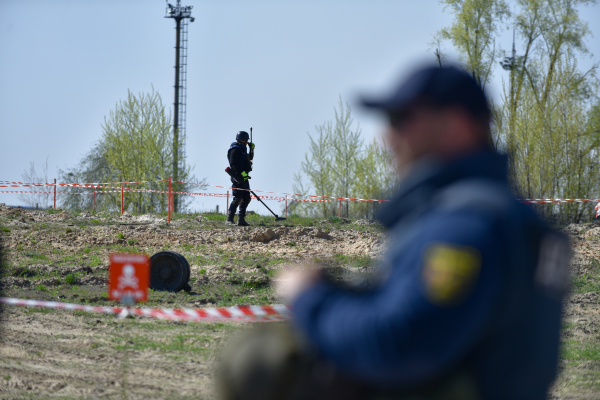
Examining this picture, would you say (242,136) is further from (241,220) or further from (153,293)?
(153,293)

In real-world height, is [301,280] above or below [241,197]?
below

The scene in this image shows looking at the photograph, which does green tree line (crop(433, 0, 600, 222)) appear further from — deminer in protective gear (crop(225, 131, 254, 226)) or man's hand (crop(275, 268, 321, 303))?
man's hand (crop(275, 268, 321, 303))

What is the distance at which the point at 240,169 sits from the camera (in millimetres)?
15352

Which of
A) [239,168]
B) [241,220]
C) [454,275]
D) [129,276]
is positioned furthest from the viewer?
[241,220]

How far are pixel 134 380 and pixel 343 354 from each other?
383cm

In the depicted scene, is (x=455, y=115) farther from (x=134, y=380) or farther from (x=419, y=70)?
(x=134, y=380)

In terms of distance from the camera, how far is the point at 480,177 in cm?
148

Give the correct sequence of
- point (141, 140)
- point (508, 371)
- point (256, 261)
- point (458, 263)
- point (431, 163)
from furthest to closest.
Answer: point (141, 140), point (256, 261), point (431, 163), point (508, 371), point (458, 263)

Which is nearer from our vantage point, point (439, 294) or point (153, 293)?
point (439, 294)

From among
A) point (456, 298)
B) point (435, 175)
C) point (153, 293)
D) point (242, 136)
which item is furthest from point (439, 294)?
point (242, 136)

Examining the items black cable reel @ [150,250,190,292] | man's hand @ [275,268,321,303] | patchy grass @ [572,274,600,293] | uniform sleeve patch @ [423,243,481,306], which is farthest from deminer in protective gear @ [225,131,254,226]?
uniform sleeve patch @ [423,243,481,306]

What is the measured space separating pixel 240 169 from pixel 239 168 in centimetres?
4

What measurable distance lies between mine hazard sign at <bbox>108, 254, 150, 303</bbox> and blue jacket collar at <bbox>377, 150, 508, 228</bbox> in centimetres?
319

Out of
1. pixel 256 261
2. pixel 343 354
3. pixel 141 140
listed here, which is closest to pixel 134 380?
pixel 343 354
